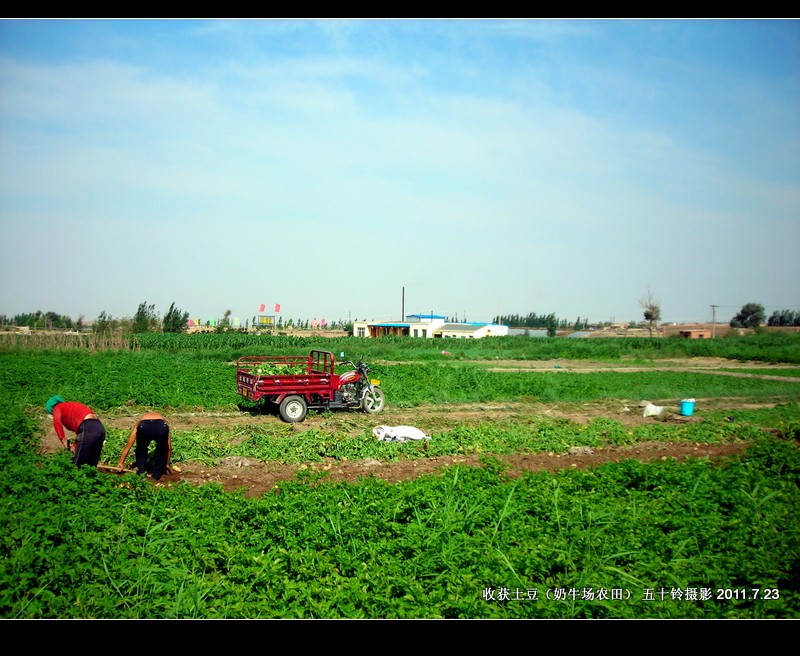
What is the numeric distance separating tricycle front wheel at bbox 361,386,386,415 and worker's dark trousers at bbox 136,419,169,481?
7.62 metres

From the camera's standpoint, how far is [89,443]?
8133 mm

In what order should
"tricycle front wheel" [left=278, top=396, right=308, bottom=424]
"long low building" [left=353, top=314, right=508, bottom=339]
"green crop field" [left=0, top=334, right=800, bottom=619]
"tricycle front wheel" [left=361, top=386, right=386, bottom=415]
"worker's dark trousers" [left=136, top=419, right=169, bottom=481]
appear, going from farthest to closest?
"long low building" [left=353, top=314, right=508, bottom=339] → "tricycle front wheel" [left=361, top=386, right=386, bottom=415] → "tricycle front wheel" [left=278, top=396, right=308, bottom=424] → "worker's dark trousers" [left=136, top=419, right=169, bottom=481] → "green crop field" [left=0, top=334, right=800, bottom=619]

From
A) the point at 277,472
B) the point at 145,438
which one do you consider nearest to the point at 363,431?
the point at 277,472

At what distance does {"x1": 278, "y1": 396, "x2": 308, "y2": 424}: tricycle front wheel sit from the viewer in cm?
1502

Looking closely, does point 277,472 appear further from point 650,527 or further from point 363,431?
point 650,527

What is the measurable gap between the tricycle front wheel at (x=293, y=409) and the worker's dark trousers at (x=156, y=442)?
5988 millimetres

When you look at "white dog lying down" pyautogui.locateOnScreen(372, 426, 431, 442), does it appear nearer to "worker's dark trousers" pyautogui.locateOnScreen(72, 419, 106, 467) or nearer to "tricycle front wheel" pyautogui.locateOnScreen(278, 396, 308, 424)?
"tricycle front wheel" pyautogui.locateOnScreen(278, 396, 308, 424)

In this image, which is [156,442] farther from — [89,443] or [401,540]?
[401,540]

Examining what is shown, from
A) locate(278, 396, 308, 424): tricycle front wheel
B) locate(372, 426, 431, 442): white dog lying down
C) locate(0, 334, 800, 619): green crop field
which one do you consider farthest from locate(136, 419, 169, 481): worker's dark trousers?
locate(278, 396, 308, 424): tricycle front wheel

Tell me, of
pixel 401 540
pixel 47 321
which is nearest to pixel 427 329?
pixel 47 321

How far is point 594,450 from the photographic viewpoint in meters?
12.2

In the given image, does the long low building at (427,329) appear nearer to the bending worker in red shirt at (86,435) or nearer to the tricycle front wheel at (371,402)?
the tricycle front wheel at (371,402)
